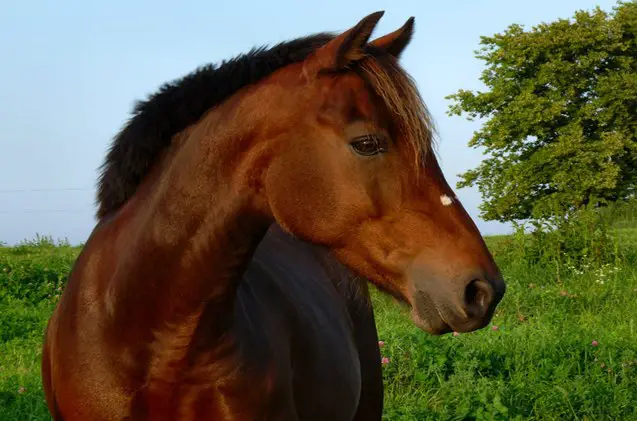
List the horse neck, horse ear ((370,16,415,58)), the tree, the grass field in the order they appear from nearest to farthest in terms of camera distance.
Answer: the horse neck → horse ear ((370,16,415,58)) → the grass field → the tree

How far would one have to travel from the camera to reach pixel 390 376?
533 cm

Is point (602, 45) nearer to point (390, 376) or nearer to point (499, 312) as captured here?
point (499, 312)

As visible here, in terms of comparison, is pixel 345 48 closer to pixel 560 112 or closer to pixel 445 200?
pixel 445 200

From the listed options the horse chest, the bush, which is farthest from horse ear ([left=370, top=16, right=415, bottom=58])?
the bush

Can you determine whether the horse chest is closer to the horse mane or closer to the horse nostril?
the horse mane

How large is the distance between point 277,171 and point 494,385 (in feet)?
11.5

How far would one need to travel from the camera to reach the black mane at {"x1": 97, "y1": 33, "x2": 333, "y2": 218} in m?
2.26

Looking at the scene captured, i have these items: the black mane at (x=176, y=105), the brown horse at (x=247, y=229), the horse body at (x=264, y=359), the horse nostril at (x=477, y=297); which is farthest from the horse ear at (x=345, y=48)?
the horse nostril at (x=477, y=297)

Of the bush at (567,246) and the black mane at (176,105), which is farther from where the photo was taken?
the bush at (567,246)

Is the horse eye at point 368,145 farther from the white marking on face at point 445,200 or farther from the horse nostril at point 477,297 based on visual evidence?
the horse nostril at point 477,297

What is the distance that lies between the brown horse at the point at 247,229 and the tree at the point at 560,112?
88.1 feet

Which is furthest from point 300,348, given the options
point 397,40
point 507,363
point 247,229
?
point 507,363

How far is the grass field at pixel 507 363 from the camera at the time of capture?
4723 mm

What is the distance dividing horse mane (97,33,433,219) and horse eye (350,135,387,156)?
7.5 inches
